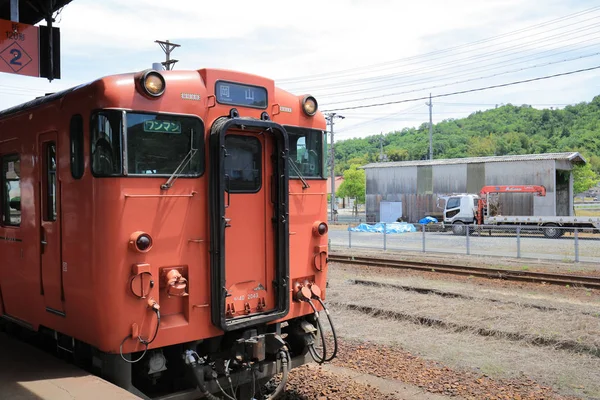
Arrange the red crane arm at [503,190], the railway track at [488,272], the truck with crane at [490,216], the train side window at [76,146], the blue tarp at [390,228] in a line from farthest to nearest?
1. the red crane arm at [503,190]
2. the blue tarp at [390,228]
3. the truck with crane at [490,216]
4. the railway track at [488,272]
5. the train side window at [76,146]

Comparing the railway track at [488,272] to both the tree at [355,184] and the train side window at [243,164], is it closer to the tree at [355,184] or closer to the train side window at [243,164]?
the train side window at [243,164]

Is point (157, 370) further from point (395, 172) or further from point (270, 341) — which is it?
point (395, 172)

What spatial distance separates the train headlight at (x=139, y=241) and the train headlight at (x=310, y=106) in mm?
2430

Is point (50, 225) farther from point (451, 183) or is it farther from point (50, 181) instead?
point (451, 183)

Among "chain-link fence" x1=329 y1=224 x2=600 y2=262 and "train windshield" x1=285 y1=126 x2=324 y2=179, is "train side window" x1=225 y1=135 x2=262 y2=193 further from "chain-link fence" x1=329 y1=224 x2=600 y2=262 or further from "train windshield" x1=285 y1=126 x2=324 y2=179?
"chain-link fence" x1=329 y1=224 x2=600 y2=262

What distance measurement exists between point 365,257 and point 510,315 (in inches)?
379

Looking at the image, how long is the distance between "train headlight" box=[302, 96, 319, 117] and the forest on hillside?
77.8m

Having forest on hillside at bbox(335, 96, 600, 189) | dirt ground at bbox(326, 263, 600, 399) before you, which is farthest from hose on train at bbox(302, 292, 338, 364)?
forest on hillside at bbox(335, 96, 600, 189)

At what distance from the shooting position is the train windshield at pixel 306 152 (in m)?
6.08

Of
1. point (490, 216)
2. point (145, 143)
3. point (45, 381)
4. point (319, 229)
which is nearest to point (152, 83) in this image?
point (145, 143)

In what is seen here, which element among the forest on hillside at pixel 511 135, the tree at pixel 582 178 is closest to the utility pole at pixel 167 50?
the tree at pixel 582 178

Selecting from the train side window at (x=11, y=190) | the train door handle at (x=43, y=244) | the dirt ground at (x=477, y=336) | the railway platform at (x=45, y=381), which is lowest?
the dirt ground at (x=477, y=336)

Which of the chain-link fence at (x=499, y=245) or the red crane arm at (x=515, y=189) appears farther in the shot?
the red crane arm at (x=515, y=189)

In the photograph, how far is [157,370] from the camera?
16.4 ft
